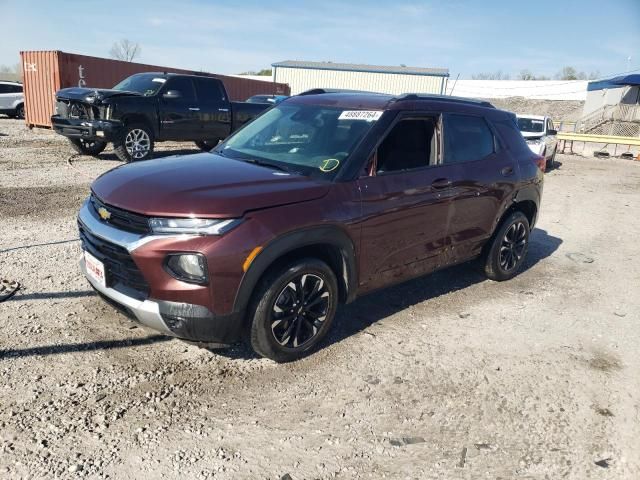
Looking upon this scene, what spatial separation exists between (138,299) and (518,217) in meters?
4.03

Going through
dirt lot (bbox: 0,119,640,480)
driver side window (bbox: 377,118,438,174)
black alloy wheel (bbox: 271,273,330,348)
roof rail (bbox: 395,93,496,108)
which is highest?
roof rail (bbox: 395,93,496,108)

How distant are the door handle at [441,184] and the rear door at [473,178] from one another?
0.26 feet

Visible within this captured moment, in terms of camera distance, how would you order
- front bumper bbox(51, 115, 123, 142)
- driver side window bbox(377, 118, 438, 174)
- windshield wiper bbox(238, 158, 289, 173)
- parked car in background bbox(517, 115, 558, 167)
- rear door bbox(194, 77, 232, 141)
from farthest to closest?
parked car in background bbox(517, 115, 558, 167) < rear door bbox(194, 77, 232, 141) < front bumper bbox(51, 115, 123, 142) < driver side window bbox(377, 118, 438, 174) < windshield wiper bbox(238, 158, 289, 173)

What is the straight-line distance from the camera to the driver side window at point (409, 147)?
153 inches

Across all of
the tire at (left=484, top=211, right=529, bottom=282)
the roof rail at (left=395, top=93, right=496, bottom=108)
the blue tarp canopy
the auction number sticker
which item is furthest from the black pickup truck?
the blue tarp canopy

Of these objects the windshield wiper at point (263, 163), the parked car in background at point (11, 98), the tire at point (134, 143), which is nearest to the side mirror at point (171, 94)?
the tire at point (134, 143)

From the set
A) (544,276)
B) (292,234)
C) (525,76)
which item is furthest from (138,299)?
(525,76)

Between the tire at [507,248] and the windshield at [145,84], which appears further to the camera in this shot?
the windshield at [145,84]

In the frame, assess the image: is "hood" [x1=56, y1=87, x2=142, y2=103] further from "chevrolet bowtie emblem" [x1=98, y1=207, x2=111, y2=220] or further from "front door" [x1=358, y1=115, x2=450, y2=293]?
"front door" [x1=358, y1=115, x2=450, y2=293]

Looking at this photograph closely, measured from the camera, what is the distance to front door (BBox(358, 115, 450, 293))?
3.74 metres

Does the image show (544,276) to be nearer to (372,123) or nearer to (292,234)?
(372,123)

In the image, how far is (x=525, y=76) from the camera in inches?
3034

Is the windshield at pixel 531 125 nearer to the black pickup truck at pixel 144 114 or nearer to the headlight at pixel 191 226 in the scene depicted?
the black pickup truck at pixel 144 114

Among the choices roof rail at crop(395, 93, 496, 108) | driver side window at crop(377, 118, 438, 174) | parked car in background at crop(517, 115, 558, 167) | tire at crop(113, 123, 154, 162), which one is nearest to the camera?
driver side window at crop(377, 118, 438, 174)
